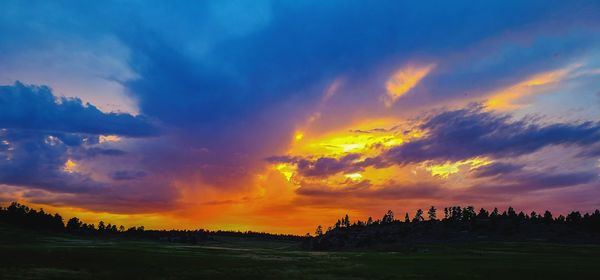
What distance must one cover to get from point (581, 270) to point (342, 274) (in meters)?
36.8

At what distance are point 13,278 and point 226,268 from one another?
91.5 ft

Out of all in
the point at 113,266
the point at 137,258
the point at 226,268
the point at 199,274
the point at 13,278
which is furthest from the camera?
the point at 137,258

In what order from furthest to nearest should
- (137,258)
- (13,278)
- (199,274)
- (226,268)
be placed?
(137,258) < (226,268) < (199,274) < (13,278)

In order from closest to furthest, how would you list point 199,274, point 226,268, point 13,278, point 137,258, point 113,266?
point 13,278 < point 199,274 < point 113,266 < point 226,268 < point 137,258

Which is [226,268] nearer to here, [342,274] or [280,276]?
[280,276]

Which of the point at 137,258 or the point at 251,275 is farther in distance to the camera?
the point at 137,258

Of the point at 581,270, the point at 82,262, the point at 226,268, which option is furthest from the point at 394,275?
the point at 82,262

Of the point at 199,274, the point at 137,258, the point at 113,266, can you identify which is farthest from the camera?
the point at 137,258

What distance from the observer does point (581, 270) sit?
67875mm

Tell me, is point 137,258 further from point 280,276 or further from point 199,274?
point 280,276

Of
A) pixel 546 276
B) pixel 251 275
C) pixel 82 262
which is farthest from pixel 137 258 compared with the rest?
pixel 546 276

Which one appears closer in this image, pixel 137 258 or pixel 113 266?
pixel 113 266

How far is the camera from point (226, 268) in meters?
65.0

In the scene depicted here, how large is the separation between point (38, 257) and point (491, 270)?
2597 inches
